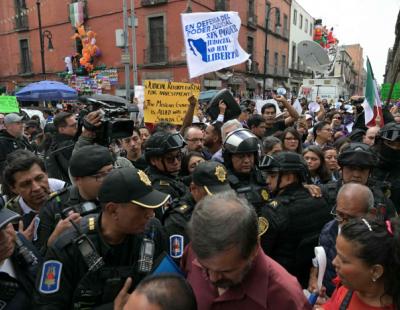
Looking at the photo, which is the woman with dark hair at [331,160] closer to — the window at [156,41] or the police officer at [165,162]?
the police officer at [165,162]

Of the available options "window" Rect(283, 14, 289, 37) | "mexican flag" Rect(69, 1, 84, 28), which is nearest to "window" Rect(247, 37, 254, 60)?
"window" Rect(283, 14, 289, 37)

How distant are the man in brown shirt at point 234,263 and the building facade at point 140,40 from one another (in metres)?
20.6

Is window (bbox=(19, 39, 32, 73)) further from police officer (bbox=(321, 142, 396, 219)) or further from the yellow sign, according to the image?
police officer (bbox=(321, 142, 396, 219))

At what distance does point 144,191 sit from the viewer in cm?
180

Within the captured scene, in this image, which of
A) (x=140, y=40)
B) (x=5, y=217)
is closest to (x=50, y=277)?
(x=5, y=217)

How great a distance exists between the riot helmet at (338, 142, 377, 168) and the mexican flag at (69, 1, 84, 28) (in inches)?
1049

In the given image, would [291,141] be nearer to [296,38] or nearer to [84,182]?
[84,182]

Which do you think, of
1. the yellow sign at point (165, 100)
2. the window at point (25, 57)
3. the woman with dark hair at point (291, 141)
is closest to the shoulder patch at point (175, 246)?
the woman with dark hair at point (291, 141)

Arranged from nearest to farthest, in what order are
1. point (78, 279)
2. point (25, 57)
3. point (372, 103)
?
1. point (78, 279)
2. point (372, 103)
3. point (25, 57)

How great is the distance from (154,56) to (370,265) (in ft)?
77.6

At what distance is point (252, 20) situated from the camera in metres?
29.0

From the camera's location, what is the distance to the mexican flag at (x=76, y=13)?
2555cm

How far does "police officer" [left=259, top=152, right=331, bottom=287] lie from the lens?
7.91 ft

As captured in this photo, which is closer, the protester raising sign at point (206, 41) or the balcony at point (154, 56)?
the protester raising sign at point (206, 41)
